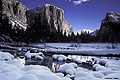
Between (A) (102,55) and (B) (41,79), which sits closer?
(B) (41,79)

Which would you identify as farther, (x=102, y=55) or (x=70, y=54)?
(x=70, y=54)

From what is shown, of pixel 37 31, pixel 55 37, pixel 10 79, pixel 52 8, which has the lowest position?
pixel 10 79

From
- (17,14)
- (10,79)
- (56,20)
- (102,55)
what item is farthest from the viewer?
(56,20)

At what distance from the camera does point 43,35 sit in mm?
50844

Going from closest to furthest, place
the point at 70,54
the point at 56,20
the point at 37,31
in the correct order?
1. the point at 70,54
2. the point at 37,31
3. the point at 56,20

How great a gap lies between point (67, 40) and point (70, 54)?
41.7m

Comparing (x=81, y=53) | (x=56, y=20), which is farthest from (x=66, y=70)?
(x=56, y=20)

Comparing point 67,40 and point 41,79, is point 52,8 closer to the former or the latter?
point 67,40

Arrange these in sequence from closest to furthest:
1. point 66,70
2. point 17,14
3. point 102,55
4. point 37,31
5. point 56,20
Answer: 1. point 66,70
2. point 102,55
3. point 37,31
4. point 17,14
5. point 56,20

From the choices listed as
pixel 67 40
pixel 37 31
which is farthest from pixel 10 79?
pixel 67 40

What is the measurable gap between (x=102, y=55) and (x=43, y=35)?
130 feet

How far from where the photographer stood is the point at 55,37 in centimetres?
5191

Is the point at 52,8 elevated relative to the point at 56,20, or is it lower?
elevated

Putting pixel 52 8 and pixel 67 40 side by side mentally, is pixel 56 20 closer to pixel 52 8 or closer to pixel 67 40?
pixel 52 8
